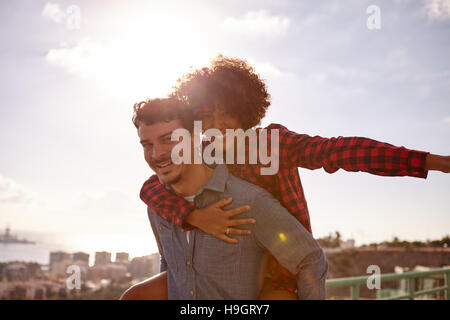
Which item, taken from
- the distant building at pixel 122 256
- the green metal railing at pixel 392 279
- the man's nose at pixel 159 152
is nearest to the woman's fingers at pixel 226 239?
the man's nose at pixel 159 152

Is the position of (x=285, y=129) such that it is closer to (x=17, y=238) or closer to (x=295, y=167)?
(x=295, y=167)

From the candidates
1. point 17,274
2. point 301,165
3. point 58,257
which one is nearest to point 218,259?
point 301,165

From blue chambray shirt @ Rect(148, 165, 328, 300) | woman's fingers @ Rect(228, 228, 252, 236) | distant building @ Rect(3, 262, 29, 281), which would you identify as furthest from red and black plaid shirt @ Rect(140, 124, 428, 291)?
distant building @ Rect(3, 262, 29, 281)

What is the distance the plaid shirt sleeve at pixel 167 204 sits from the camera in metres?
1.81

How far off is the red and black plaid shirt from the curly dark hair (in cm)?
31

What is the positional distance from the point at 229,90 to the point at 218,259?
1.09 m

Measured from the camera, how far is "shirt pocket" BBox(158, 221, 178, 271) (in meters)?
1.82

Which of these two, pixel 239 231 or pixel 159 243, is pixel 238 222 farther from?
pixel 159 243

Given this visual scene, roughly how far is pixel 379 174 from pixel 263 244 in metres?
0.62

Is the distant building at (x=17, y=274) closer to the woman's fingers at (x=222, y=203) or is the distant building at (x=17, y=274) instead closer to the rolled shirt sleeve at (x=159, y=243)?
the rolled shirt sleeve at (x=159, y=243)

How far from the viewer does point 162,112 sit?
177cm

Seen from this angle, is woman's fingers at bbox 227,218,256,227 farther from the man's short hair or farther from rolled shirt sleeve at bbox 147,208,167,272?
rolled shirt sleeve at bbox 147,208,167,272

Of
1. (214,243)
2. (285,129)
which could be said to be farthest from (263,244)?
(285,129)
